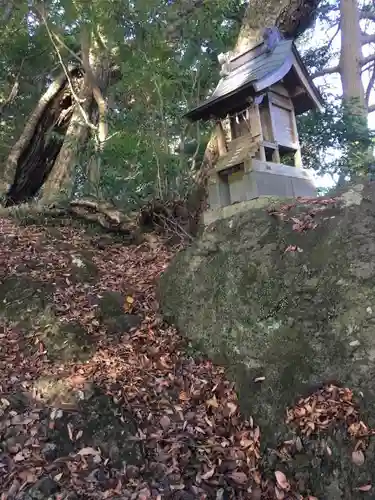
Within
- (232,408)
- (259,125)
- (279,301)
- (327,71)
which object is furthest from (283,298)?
(327,71)

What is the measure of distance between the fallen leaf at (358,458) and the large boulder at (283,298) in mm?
212

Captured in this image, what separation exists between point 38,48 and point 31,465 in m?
10.3

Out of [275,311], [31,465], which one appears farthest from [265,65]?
[31,465]

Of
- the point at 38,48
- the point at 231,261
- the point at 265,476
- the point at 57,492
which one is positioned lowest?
the point at 265,476

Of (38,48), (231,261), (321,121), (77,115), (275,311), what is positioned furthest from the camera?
(38,48)

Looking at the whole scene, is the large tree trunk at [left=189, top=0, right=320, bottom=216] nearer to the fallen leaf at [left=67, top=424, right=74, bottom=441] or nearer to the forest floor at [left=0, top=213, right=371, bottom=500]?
the forest floor at [left=0, top=213, right=371, bottom=500]

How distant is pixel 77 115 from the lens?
351 inches

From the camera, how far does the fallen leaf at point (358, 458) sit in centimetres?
258

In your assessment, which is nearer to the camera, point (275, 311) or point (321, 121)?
point (275, 311)

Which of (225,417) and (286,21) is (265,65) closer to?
(286,21)

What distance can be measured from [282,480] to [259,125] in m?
3.56

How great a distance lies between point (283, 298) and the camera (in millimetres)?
3596

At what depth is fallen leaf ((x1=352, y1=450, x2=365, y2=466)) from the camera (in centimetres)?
258

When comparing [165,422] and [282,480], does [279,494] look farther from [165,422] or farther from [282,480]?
[165,422]
